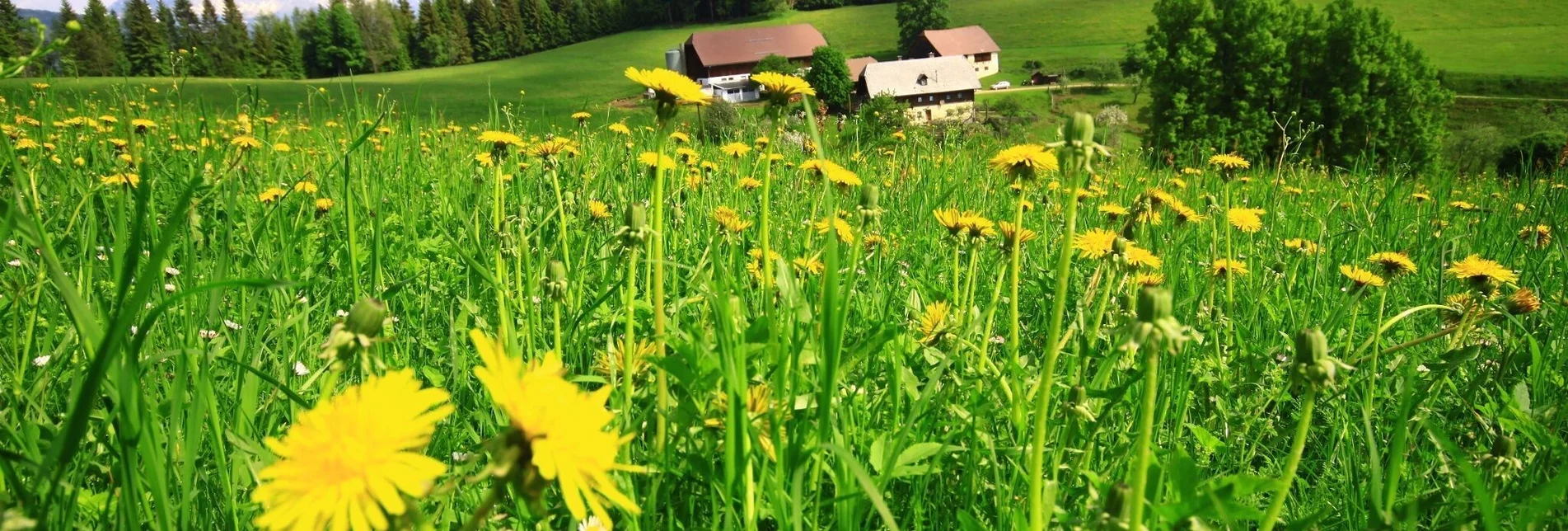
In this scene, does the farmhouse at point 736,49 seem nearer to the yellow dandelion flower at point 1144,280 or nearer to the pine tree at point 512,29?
the pine tree at point 512,29

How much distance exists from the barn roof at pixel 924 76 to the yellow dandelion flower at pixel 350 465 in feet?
148

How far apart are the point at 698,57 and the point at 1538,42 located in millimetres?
54483

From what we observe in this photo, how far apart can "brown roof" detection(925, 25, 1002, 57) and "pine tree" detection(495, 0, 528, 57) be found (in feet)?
122

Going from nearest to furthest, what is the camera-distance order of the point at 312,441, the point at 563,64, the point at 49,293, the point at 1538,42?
the point at 312,441, the point at 49,293, the point at 1538,42, the point at 563,64

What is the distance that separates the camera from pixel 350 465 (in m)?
0.45

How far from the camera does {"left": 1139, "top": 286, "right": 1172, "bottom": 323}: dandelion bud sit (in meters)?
0.68

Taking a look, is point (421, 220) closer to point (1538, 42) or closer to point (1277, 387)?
point (1277, 387)

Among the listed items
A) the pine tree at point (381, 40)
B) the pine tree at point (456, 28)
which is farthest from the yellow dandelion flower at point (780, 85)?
the pine tree at point (456, 28)

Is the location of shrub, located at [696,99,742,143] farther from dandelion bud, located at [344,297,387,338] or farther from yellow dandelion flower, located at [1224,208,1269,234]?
dandelion bud, located at [344,297,387,338]

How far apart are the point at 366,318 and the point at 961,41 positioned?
6571 centimetres

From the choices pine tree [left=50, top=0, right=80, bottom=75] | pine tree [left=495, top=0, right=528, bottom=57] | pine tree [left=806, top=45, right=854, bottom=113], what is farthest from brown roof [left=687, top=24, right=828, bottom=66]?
pine tree [left=50, top=0, right=80, bottom=75]

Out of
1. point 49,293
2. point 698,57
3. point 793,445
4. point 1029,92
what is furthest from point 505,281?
point 698,57

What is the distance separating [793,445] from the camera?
85 centimetres

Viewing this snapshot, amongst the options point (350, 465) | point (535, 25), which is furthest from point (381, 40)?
point (350, 465)
